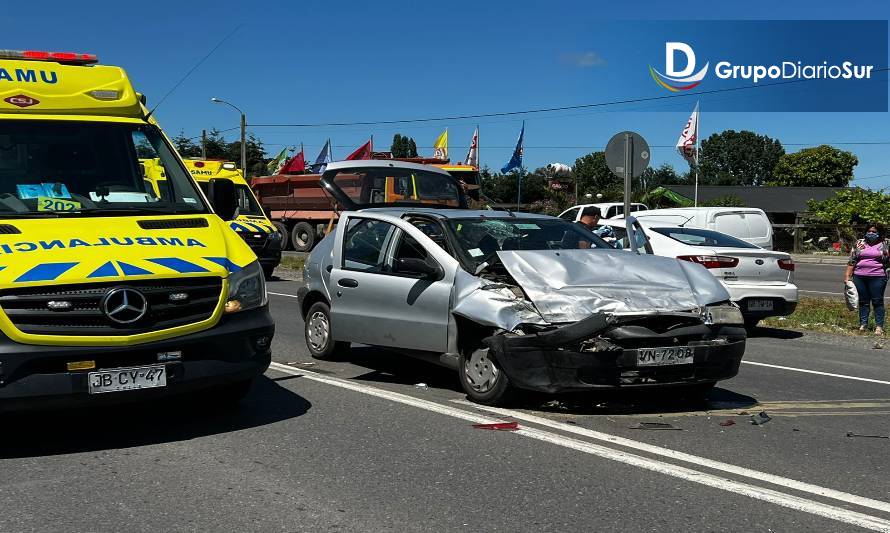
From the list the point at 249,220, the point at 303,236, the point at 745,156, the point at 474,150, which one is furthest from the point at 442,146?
the point at 745,156

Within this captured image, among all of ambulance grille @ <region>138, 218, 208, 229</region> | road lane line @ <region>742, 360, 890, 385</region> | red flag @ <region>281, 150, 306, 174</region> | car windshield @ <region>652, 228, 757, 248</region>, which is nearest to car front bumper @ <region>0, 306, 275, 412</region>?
ambulance grille @ <region>138, 218, 208, 229</region>

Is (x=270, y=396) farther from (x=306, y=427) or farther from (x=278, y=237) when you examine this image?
(x=278, y=237)

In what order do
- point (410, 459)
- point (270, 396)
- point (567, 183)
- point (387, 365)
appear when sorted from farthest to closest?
point (567, 183), point (387, 365), point (270, 396), point (410, 459)

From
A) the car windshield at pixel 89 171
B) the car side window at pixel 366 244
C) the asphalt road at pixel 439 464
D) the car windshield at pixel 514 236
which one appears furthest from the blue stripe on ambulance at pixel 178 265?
the car side window at pixel 366 244

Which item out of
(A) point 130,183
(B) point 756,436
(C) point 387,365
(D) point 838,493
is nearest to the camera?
(D) point 838,493

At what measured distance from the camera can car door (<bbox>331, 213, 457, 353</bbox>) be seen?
7312 mm

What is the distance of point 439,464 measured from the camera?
5320 mm

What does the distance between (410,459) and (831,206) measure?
4492 cm

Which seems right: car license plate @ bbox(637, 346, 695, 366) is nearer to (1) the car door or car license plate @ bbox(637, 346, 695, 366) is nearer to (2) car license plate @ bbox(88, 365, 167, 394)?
(1) the car door

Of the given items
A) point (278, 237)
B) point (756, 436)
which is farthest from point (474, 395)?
point (278, 237)

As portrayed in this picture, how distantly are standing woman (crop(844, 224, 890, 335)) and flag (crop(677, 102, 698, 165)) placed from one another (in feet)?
108

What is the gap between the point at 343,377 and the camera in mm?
8164

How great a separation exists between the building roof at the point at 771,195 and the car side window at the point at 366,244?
66913 mm

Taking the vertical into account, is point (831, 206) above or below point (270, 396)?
above
